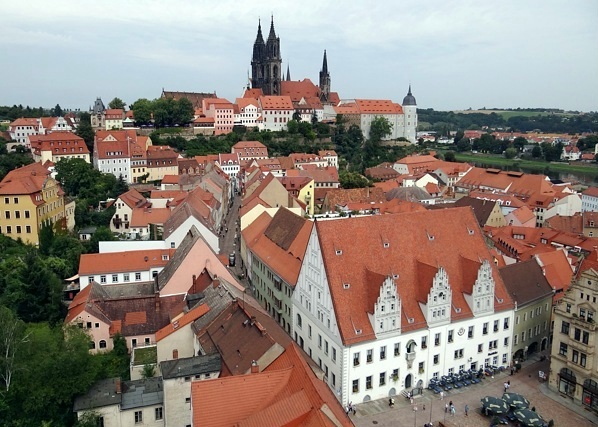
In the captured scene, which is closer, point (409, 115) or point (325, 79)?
point (409, 115)

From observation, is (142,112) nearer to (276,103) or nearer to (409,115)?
(276,103)

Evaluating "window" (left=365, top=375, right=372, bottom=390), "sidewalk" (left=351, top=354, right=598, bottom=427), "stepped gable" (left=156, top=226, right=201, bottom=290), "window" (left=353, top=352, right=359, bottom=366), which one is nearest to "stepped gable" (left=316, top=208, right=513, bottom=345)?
"window" (left=353, top=352, right=359, bottom=366)

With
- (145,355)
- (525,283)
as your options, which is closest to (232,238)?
(145,355)

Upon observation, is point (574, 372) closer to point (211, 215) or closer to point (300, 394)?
point (300, 394)

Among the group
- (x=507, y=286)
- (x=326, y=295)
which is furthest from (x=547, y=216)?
(x=326, y=295)

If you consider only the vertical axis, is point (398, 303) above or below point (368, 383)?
above
